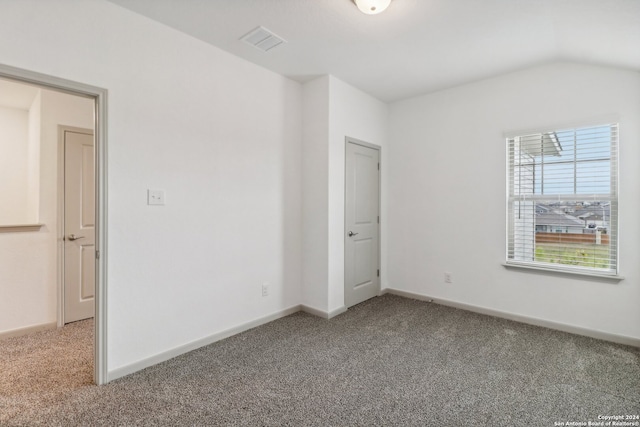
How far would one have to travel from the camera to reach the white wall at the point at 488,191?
278cm

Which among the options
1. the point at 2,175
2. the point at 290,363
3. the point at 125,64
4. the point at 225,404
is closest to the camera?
the point at 225,404

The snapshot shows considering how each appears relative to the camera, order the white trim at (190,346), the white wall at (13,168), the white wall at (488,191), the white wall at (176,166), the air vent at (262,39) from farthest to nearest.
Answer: the white wall at (13,168), the white wall at (488,191), the air vent at (262,39), the white trim at (190,346), the white wall at (176,166)

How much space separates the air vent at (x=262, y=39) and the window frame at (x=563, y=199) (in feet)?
8.45

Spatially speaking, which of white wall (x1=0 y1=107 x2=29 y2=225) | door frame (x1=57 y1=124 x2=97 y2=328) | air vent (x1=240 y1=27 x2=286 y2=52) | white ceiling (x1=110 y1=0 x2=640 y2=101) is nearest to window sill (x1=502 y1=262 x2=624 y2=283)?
white ceiling (x1=110 y1=0 x2=640 y2=101)

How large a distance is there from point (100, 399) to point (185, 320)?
75cm

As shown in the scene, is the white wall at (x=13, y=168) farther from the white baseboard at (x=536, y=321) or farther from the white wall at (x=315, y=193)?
the white baseboard at (x=536, y=321)

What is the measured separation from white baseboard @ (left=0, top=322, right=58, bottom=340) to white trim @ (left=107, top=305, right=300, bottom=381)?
62.6 inches

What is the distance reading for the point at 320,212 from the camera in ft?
11.5

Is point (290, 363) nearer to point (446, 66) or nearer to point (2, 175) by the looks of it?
point (446, 66)

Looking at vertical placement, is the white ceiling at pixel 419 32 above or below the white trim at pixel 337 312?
above

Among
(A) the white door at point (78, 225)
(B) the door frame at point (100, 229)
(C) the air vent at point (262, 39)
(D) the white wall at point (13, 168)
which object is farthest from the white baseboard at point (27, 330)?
(C) the air vent at point (262, 39)

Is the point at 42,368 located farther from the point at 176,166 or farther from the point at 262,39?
the point at 262,39

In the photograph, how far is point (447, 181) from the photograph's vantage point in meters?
3.84

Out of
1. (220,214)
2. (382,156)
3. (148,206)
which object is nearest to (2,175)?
(148,206)
